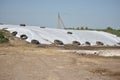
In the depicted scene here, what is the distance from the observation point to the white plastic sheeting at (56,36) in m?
26.1

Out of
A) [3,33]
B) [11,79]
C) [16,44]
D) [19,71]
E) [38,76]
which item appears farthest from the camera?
[3,33]

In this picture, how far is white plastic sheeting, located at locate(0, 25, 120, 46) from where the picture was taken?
2607cm

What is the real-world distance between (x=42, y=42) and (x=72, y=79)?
16371mm

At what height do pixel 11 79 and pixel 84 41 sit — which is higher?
pixel 11 79

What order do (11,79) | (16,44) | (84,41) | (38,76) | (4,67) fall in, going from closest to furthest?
1. (11,79)
2. (38,76)
3. (4,67)
4. (16,44)
5. (84,41)

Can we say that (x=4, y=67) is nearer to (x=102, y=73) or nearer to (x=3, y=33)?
(x=102, y=73)

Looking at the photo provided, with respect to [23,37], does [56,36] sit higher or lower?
lower

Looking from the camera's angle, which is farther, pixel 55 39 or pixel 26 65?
pixel 55 39

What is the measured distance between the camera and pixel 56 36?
2825cm

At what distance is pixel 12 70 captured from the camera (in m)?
10.7

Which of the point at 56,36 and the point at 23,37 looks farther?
the point at 56,36

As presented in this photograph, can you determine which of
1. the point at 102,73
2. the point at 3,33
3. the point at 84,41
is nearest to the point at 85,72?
the point at 102,73

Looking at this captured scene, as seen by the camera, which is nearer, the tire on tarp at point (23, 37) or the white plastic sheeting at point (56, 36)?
the tire on tarp at point (23, 37)

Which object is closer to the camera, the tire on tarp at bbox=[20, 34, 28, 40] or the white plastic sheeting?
the tire on tarp at bbox=[20, 34, 28, 40]
